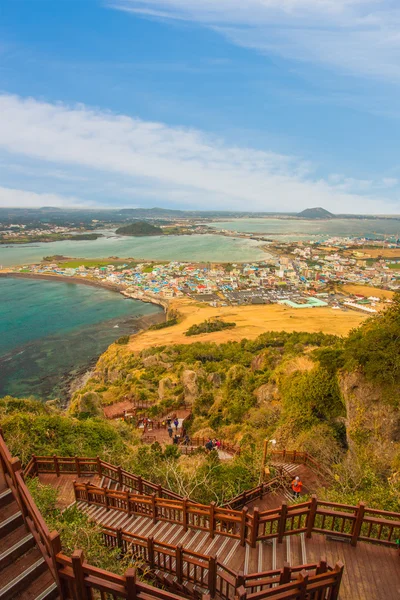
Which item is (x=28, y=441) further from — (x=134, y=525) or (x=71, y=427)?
(x=134, y=525)

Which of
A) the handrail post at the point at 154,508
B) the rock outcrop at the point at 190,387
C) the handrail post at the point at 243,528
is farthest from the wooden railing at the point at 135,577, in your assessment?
the rock outcrop at the point at 190,387

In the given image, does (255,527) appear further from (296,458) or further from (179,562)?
(296,458)

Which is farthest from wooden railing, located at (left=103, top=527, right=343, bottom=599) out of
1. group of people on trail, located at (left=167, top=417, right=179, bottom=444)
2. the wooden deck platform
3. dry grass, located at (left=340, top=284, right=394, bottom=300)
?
dry grass, located at (left=340, top=284, right=394, bottom=300)

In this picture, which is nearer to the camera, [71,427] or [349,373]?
[349,373]

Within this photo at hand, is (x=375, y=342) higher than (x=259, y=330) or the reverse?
higher

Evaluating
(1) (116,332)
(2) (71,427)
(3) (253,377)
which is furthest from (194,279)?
(2) (71,427)

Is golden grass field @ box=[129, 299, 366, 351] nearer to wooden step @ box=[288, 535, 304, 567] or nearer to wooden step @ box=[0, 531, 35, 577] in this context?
wooden step @ box=[288, 535, 304, 567]

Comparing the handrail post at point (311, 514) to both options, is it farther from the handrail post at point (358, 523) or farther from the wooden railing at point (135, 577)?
the wooden railing at point (135, 577)
